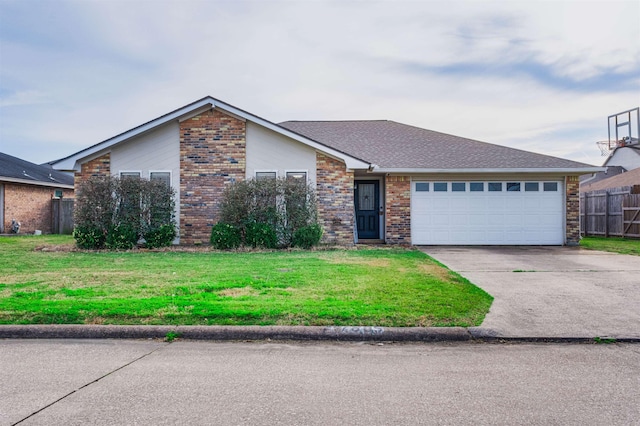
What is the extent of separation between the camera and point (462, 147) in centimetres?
1852

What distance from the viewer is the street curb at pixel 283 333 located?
521cm

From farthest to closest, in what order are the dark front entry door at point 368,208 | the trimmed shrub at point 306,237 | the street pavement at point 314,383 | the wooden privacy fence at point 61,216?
the wooden privacy fence at point 61,216 → the dark front entry door at point 368,208 → the trimmed shrub at point 306,237 → the street pavement at point 314,383

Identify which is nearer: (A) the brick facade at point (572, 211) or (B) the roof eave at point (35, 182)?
(A) the brick facade at point (572, 211)

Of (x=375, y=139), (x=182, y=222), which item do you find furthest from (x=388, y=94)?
(x=182, y=222)

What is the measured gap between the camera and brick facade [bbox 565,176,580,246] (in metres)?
16.5

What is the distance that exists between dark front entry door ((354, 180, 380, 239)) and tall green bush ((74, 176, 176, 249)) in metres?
6.71

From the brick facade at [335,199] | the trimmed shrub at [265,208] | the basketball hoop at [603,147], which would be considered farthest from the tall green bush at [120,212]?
the basketball hoop at [603,147]

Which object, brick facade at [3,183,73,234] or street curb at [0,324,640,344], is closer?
street curb at [0,324,640,344]

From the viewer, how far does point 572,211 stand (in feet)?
54.1

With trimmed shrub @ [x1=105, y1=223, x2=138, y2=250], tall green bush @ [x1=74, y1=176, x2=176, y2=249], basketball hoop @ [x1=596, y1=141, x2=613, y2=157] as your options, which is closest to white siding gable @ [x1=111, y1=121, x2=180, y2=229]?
tall green bush @ [x1=74, y1=176, x2=176, y2=249]

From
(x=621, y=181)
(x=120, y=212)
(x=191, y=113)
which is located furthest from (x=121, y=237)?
(x=621, y=181)

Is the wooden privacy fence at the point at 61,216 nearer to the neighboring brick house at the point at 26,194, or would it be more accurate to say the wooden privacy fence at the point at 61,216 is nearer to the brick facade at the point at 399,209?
the neighboring brick house at the point at 26,194

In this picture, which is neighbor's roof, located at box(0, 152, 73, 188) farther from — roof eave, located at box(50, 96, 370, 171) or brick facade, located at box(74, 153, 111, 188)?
roof eave, located at box(50, 96, 370, 171)

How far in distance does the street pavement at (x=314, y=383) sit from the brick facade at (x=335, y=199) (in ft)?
34.0
